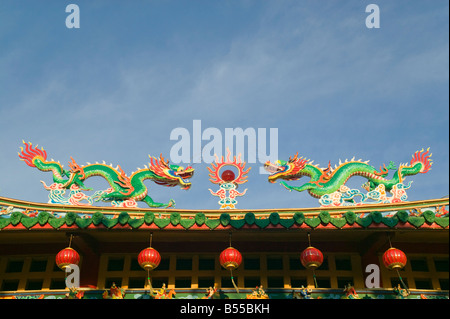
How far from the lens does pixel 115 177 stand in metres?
11.4

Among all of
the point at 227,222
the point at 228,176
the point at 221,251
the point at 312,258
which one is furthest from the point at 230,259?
the point at 228,176

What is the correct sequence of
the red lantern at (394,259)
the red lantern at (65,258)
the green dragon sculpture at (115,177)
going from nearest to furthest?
the red lantern at (394,259) < the red lantern at (65,258) < the green dragon sculpture at (115,177)

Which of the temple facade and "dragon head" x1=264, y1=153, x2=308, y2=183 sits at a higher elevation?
"dragon head" x1=264, y1=153, x2=308, y2=183

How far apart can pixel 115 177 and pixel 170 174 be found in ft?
3.98

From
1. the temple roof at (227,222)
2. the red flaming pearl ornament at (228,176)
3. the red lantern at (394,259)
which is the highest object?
the red flaming pearl ornament at (228,176)

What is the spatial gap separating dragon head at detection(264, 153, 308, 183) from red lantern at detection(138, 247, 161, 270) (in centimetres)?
360

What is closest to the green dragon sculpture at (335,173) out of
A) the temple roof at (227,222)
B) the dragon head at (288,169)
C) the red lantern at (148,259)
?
the dragon head at (288,169)

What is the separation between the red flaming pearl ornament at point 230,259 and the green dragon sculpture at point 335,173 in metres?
2.79

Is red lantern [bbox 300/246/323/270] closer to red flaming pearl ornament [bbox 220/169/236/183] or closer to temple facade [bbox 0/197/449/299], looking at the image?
temple facade [bbox 0/197/449/299]

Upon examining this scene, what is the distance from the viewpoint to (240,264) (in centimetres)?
974

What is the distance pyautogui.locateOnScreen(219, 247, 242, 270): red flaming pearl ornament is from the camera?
908cm

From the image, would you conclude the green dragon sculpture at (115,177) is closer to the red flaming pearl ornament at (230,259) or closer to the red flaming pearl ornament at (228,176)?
the red flaming pearl ornament at (228,176)

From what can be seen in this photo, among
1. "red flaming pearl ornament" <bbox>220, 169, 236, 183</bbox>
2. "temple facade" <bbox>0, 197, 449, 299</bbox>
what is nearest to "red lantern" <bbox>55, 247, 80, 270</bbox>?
"temple facade" <bbox>0, 197, 449, 299</bbox>

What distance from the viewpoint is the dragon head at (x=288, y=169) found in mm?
11602
